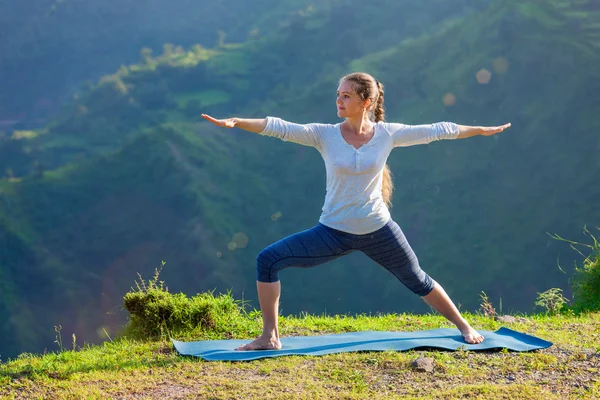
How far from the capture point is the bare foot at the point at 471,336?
13.9 feet

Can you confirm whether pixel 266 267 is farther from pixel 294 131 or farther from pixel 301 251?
pixel 294 131

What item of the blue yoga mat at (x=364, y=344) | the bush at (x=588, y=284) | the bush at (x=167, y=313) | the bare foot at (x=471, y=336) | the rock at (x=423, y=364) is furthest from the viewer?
the bush at (x=588, y=284)

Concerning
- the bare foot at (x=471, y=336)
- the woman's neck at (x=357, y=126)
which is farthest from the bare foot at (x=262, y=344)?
the woman's neck at (x=357, y=126)

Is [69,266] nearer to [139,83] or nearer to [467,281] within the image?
[139,83]

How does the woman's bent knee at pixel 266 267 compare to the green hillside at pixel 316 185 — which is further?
the green hillside at pixel 316 185

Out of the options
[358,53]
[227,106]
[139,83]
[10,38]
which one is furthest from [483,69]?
[10,38]

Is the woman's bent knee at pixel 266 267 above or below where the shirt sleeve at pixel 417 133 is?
below

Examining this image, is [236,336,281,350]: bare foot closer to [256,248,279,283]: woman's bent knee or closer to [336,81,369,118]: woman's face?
[256,248,279,283]: woman's bent knee

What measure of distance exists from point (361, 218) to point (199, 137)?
3913cm

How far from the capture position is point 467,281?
32.4 metres

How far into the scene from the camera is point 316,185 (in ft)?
127

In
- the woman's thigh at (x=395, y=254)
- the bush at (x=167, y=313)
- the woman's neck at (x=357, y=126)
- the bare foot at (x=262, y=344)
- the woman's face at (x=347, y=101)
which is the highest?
the woman's face at (x=347, y=101)

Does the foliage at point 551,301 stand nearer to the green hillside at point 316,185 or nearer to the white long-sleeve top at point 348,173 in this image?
the white long-sleeve top at point 348,173

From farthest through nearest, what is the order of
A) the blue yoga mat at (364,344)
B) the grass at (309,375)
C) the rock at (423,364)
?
the blue yoga mat at (364,344) → the rock at (423,364) → the grass at (309,375)
